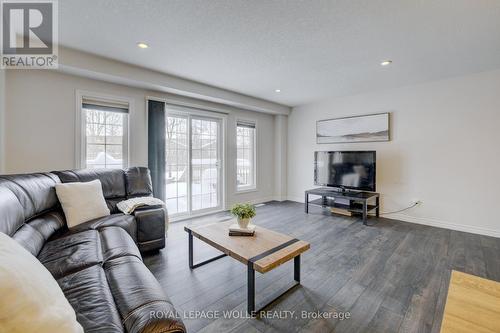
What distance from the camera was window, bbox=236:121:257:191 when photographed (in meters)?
5.08

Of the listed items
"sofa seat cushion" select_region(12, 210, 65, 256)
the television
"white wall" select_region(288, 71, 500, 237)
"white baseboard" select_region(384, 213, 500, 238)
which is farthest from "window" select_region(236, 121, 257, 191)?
"sofa seat cushion" select_region(12, 210, 65, 256)

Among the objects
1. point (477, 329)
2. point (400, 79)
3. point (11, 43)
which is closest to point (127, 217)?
point (11, 43)

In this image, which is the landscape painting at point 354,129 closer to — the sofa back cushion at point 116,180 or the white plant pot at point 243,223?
the white plant pot at point 243,223

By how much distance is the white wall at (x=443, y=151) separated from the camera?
3.24 meters

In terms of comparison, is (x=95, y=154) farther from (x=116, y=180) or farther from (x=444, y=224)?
(x=444, y=224)

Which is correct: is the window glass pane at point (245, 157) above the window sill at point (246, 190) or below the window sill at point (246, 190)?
above

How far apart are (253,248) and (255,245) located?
2.5 inches

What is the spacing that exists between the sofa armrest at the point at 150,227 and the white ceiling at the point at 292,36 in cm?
189

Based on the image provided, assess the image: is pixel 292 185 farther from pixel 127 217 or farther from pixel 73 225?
pixel 73 225

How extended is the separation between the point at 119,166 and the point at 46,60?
1.52m

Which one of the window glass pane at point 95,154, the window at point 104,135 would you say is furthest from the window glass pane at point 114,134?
the window glass pane at point 95,154

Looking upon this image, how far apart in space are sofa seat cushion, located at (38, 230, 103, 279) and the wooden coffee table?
0.85 meters

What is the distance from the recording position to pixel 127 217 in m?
2.41

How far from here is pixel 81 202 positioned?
2.30m
